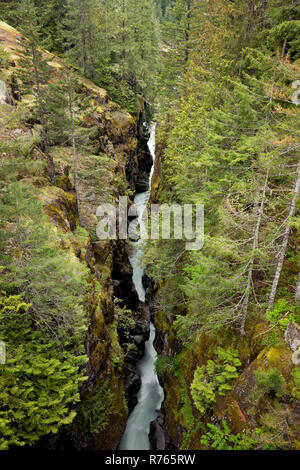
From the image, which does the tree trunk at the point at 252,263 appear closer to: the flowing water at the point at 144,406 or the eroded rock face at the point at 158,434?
the flowing water at the point at 144,406

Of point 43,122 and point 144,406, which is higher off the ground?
point 43,122

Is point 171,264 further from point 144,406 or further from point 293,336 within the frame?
point 144,406

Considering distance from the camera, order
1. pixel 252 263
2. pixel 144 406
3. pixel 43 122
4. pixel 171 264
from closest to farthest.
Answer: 1. pixel 252 263
2. pixel 171 264
3. pixel 43 122
4. pixel 144 406

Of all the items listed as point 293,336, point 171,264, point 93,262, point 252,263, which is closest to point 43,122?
point 93,262

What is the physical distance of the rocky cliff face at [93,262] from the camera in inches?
506

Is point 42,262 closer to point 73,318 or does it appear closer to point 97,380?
point 73,318

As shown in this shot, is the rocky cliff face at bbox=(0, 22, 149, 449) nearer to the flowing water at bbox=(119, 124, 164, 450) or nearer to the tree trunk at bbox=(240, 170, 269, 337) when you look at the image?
the flowing water at bbox=(119, 124, 164, 450)

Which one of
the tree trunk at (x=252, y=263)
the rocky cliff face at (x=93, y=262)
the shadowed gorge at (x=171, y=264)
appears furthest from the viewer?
the rocky cliff face at (x=93, y=262)

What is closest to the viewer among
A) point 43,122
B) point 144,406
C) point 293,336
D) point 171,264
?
point 293,336

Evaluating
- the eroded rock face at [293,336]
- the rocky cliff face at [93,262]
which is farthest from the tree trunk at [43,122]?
the eroded rock face at [293,336]

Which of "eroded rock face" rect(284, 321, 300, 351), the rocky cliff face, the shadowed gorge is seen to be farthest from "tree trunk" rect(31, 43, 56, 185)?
"eroded rock face" rect(284, 321, 300, 351)

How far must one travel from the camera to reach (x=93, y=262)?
16453 mm

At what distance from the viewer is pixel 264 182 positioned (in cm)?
905

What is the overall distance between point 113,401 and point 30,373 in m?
9.01
